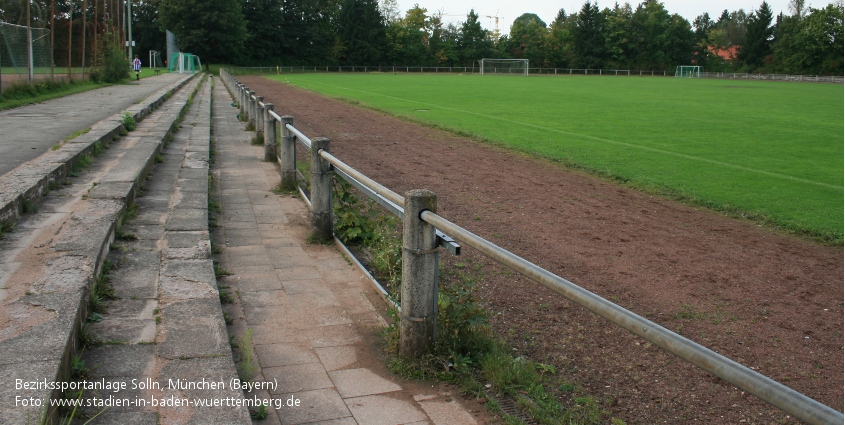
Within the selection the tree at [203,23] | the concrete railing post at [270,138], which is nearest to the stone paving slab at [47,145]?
the concrete railing post at [270,138]

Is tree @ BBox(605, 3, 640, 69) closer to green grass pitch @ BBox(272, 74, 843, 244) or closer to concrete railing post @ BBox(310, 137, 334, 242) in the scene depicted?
green grass pitch @ BBox(272, 74, 843, 244)

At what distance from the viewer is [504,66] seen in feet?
285

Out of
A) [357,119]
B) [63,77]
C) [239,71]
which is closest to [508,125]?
[357,119]

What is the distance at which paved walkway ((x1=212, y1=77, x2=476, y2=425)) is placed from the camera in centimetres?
362

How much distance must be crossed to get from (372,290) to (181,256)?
1.45 meters

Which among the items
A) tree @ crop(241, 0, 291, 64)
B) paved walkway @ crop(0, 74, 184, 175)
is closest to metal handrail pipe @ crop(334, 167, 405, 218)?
paved walkway @ crop(0, 74, 184, 175)

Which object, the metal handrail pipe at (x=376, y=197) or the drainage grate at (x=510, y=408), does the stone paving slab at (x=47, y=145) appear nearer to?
the metal handrail pipe at (x=376, y=197)

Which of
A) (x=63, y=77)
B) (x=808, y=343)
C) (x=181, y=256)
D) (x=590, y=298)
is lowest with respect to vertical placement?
(x=808, y=343)

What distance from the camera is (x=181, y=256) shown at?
5430 mm

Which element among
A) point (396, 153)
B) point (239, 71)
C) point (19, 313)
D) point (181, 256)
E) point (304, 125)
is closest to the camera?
point (19, 313)

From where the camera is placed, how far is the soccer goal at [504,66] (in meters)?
84.9

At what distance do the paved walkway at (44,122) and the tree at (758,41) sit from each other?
9386 centimetres

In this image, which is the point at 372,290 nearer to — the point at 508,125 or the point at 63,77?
the point at 508,125

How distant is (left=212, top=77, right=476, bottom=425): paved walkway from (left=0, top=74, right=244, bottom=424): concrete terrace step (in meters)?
0.93
